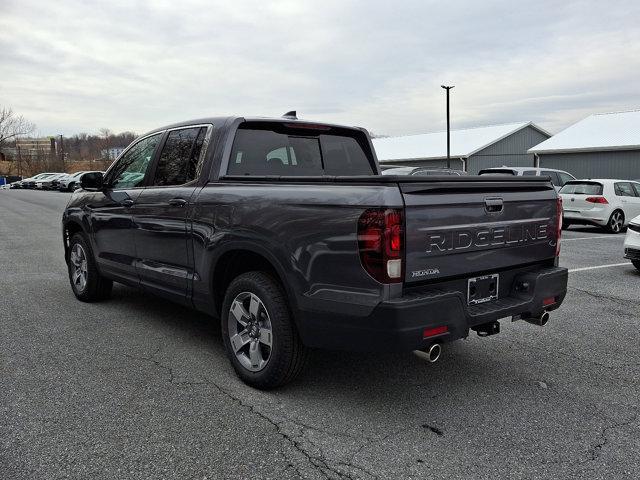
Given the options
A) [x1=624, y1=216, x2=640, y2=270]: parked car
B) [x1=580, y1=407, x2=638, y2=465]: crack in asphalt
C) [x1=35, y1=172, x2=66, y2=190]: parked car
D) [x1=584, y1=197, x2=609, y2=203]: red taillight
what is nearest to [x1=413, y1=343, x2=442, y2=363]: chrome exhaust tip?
[x1=580, y1=407, x2=638, y2=465]: crack in asphalt

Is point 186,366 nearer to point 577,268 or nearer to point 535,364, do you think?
point 535,364

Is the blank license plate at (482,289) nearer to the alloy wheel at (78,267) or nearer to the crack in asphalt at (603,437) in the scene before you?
the crack in asphalt at (603,437)

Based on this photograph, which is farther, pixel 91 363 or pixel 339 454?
pixel 91 363

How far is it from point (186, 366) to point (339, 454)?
5.57 ft

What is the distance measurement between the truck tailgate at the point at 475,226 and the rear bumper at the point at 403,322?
0.16m

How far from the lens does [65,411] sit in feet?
11.1

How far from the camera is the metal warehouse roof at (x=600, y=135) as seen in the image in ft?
96.6

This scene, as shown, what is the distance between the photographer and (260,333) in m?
3.71

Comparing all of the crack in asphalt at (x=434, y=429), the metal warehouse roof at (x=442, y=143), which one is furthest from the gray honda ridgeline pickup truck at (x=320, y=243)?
the metal warehouse roof at (x=442, y=143)

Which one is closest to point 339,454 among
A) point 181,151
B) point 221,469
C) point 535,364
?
point 221,469

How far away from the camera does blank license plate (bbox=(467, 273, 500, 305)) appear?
3.41 m

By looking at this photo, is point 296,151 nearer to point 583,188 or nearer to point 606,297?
point 606,297

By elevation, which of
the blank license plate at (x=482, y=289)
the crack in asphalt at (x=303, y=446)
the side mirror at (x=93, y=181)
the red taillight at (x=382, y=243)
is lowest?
the crack in asphalt at (x=303, y=446)

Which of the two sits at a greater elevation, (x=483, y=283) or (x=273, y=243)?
(x=273, y=243)
